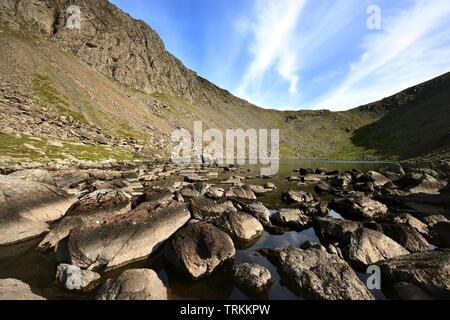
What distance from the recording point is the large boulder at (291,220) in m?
17.1

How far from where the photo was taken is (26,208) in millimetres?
14539

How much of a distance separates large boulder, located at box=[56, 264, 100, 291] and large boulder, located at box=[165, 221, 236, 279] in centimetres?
331

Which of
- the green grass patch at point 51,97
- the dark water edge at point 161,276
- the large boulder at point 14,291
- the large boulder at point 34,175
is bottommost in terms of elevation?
the dark water edge at point 161,276

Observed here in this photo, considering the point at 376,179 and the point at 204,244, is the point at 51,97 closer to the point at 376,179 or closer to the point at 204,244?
the point at 204,244

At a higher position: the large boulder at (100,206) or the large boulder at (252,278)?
the large boulder at (100,206)

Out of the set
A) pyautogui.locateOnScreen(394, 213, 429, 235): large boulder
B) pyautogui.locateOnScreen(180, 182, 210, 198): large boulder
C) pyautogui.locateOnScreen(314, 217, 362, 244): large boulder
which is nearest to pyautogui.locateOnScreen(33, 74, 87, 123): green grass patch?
pyautogui.locateOnScreen(180, 182, 210, 198): large boulder

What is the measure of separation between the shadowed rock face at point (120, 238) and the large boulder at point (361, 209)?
1476 centimetres

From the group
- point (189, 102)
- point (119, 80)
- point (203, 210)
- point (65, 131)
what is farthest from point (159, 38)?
point (203, 210)

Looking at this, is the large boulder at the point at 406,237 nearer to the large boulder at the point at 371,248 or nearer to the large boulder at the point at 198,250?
the large boulder at the point at 371,248

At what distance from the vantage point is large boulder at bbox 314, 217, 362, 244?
13955 mm

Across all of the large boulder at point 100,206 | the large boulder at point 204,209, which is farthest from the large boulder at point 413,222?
the large boulder at point 100,206
